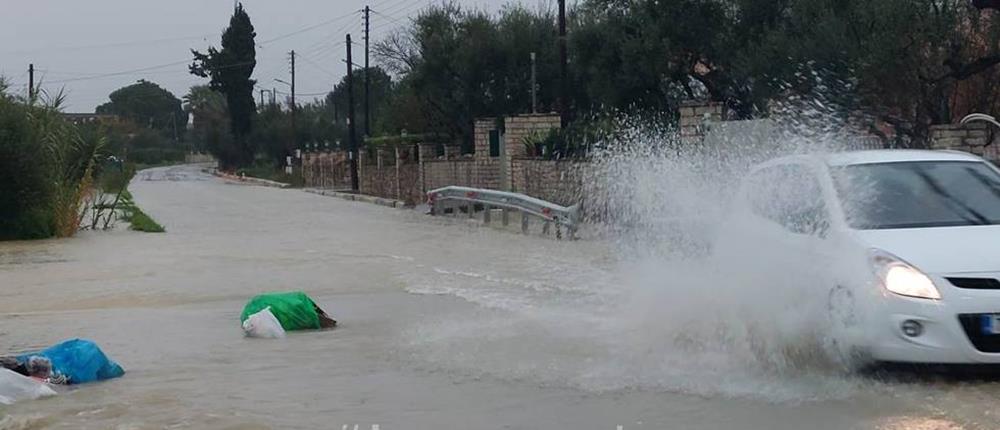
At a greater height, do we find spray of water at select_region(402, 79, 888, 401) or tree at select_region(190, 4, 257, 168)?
tree at select_region(190, 4, 257, 168)

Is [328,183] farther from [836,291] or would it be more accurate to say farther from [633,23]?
[836,291]

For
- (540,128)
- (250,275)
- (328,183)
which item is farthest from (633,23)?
(328,183)

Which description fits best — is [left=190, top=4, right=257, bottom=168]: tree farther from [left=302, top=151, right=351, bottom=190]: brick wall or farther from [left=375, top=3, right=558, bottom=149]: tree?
[left=375, top=3, right=558, bottom=149]: tree

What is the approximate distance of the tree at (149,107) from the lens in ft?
502

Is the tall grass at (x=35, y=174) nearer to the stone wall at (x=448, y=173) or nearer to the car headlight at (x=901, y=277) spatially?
the stone wall at (x=448, y=173)

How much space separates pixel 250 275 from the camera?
16.6 m

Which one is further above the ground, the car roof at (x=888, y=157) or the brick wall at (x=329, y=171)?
the car roof at (x=888, y=157)

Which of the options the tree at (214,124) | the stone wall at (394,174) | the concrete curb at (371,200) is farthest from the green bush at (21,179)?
the tree at (214,124)

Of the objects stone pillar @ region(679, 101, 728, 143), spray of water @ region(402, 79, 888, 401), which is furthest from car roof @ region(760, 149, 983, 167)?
stone pillar @ region(679, 101, 728, 143)

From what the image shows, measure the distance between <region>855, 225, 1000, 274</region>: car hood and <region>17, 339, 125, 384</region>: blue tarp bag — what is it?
5.29m

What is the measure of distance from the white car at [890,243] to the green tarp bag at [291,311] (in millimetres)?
4058

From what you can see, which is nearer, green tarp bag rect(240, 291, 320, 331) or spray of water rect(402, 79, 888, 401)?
spray of water rect(402, 79, 888, 401)

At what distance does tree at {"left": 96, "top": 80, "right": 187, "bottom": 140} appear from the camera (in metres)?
153

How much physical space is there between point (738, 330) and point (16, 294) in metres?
10.1
